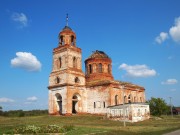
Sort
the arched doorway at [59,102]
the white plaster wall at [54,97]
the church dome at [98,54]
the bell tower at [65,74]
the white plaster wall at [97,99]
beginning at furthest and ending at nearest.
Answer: the church dome at [98,54]
the arched doorway at [59,102]
the white plaster wall at [97,99]
the bell tower at [65,74]
the white plaster wall at [54,97]

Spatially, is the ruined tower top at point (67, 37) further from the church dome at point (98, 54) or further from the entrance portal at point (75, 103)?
the entrance portal at point (75, 103)

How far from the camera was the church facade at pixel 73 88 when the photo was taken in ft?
Result: 132

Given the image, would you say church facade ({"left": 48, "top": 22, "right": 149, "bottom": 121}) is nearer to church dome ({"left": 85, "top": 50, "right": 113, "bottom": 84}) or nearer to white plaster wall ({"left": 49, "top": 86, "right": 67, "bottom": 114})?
white plaster wall ({"left": 49, "top": 86, "right": 67, "bottom": 114})

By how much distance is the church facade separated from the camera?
4038cm

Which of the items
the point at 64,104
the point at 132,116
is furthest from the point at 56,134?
the point at 64,104

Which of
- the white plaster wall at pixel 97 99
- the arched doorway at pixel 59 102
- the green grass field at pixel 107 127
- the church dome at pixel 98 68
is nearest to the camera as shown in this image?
the green grass field at pixel 107 127

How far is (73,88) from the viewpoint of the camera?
135 ft

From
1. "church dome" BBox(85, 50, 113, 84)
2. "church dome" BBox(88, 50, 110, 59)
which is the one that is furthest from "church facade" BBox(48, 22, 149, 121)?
"church dome" BBox(88, 50, 110, 59)

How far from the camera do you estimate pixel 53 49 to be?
44.4 metres

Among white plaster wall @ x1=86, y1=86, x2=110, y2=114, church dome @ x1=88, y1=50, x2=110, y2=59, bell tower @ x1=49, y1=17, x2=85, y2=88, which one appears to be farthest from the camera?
church dome @ x1=88, y1=50, x2=110, y2=59

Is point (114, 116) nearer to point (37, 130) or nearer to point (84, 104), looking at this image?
point (84, 104)

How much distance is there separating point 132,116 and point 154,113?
17666mm

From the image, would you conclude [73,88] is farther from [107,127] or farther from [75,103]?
[107,127]

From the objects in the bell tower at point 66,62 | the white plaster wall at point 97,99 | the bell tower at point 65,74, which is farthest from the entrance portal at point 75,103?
the bell tower at point 66,62
